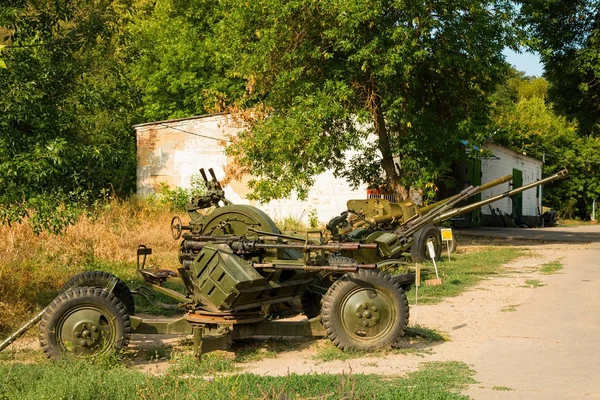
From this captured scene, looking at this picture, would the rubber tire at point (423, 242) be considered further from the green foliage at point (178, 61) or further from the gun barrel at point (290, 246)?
the green foliage at point (178, 61)

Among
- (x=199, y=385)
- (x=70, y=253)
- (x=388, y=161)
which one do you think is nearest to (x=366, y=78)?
(x=388, y=161)

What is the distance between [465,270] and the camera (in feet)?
59.5

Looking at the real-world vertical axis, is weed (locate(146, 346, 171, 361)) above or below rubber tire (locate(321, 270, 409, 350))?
below

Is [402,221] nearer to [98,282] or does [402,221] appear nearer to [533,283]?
[533,283]

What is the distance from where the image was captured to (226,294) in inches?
345

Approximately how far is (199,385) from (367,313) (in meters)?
2.72

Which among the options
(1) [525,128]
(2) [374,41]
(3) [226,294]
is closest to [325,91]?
(2) [374,41]

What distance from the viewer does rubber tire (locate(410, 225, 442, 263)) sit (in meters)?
19.0

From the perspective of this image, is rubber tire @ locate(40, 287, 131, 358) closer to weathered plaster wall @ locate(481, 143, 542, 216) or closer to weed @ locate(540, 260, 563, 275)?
weed @ locate(540, 260, 563, 275)

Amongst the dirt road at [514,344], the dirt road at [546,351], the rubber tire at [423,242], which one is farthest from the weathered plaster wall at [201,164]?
the dirt road at [546,351]

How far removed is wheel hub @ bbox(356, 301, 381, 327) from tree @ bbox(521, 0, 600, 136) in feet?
62.7

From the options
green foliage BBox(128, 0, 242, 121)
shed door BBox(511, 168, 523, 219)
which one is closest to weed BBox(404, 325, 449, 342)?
green foliage BBox(128, 0, 242, 121)

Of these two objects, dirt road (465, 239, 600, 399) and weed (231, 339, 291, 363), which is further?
weed (231, 339, 291, 363)

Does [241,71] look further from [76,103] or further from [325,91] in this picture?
[76,103]
